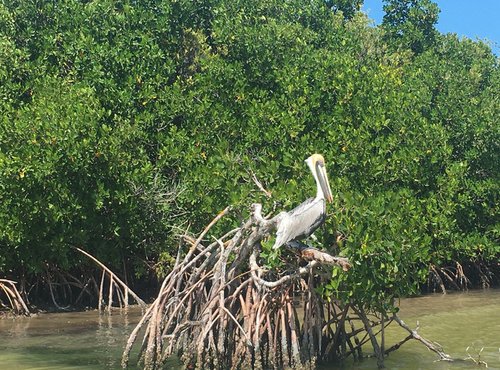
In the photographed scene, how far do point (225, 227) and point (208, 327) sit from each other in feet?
8.97

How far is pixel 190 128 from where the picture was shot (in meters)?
19.8

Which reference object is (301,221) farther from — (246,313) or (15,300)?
(15,300)

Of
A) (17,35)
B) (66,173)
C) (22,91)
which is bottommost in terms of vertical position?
(66,173)

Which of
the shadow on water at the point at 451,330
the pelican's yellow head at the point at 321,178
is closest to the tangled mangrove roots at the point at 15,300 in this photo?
the shadow on water at the point at 451,330

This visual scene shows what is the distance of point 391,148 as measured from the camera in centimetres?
2003

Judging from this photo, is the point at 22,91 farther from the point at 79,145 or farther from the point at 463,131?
the point at 463,131

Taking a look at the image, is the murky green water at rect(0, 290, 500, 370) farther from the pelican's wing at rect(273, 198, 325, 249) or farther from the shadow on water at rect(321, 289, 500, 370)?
the pelican's wing at rect(273, 198, 325, 249)

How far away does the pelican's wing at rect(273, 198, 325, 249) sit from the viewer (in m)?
10.1

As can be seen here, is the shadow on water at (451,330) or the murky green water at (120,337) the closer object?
the shadow on water at (451,330)

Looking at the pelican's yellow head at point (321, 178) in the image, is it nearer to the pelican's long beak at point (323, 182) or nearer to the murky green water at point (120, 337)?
the pelican's long beak at point (323, 182)

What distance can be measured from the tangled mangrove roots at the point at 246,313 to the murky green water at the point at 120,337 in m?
0.84

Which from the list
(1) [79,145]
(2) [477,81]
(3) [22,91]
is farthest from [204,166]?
(2) [477,81]

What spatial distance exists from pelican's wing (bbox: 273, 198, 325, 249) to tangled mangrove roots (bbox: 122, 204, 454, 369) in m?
0.28

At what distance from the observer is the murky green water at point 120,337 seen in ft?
40.9
